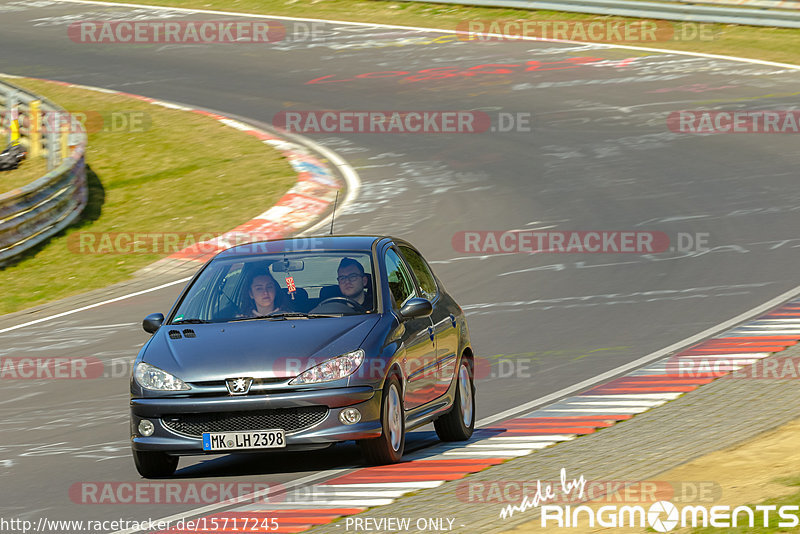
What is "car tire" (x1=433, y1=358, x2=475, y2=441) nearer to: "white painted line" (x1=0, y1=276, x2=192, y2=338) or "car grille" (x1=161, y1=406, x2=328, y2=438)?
"car grille" (x1=161, y1=406, x2=328, y2=438)

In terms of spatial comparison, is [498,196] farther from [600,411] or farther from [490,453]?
[490,453]

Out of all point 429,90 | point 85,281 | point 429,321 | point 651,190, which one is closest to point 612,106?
point 429,90

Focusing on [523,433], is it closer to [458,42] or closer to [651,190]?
[651,190]

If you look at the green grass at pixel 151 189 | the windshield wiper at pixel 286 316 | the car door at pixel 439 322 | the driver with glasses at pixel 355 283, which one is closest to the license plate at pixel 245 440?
the windshield wiper at pixel 286 316

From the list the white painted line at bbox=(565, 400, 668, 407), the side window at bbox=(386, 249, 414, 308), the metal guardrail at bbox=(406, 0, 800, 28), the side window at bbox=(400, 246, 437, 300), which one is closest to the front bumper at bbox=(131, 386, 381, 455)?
the side window at bbox=(386, 249, 414, 308)

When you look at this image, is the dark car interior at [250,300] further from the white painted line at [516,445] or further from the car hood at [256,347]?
the white painted line at [516,445]

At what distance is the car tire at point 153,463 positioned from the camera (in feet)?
29.1

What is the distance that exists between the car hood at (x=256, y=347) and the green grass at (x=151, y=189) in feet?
31.2

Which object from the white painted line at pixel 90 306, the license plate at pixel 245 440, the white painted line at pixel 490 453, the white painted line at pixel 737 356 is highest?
the license plate at pixel 245 440

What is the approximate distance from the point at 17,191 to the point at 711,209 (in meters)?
10.2

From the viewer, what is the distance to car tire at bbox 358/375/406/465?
877 centimetres

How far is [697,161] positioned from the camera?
22250 mm

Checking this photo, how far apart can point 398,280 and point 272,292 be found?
100 centimetres

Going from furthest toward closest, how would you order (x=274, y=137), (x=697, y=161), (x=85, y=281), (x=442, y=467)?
1. (x=274, y=137)
2. (x=697, y=161)
3. (x=85, y=281)
4. (x=442, y=467)
